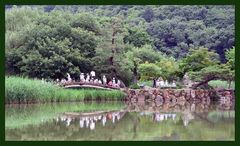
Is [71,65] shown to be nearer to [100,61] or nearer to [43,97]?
[100,61]

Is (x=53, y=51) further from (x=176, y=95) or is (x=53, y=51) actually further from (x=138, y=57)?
(x=176, y=95)

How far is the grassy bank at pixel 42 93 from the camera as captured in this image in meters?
15.9

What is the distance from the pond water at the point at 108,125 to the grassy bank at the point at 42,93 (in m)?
0.77

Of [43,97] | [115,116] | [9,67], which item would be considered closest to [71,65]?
[9,67]

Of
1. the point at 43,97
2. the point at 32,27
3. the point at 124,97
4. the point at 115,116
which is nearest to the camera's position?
the point at 115,116

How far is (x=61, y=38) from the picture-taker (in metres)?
21.1

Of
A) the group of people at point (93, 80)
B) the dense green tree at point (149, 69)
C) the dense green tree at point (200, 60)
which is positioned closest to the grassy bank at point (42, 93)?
the group of people at point (93, 80)

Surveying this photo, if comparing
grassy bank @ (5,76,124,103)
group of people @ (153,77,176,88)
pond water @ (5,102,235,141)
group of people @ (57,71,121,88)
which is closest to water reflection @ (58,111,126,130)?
pond water @ (5,102,235,141)

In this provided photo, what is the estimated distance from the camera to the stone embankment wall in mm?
19906

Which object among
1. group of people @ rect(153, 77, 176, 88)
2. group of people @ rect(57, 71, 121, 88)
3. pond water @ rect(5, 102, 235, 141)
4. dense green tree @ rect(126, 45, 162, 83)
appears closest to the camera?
pond water @ rect(5, 102, 235, 141)

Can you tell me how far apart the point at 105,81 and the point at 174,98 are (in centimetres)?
266

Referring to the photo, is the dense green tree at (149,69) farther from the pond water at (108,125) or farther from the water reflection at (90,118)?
the water reflection at (90,118)

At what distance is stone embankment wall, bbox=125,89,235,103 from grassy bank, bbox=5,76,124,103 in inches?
25.6

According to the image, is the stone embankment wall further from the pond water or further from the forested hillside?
the pond water
